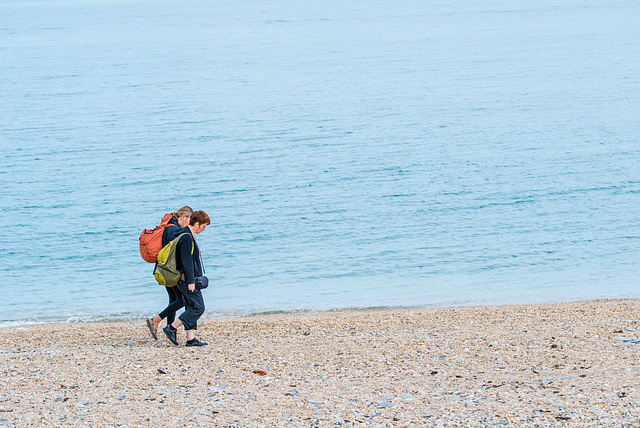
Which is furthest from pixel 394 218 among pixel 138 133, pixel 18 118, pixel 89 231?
pixel 18 118

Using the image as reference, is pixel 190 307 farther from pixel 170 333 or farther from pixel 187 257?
pixel 187 257

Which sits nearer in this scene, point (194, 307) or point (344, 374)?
point (344, 374)

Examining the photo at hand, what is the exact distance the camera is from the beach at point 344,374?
590cm

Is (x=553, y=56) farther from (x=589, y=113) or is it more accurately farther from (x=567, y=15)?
(x=567, y=15)

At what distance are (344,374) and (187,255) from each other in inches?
91.8

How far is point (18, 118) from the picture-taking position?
119 ft

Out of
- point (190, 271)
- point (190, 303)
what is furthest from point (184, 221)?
point (190, 303)

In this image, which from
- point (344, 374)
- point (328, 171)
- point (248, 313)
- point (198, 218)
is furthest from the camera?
point (328, 171)

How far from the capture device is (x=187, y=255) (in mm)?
7734

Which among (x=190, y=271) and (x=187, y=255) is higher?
(x=187, y=255)

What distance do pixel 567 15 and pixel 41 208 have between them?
73.5 m

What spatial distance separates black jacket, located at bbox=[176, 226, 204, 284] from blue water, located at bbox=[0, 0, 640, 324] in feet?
16.0

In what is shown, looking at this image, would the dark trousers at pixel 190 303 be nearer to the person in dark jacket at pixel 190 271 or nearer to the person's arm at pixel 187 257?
the person in dark jacket at pixel 190 271

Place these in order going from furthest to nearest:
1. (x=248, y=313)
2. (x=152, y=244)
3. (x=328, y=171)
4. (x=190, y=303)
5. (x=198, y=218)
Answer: (x=328, y=171), (x=248, y=313), (x=190, y=303), (x=152, y=244), (x=198, y=218)
